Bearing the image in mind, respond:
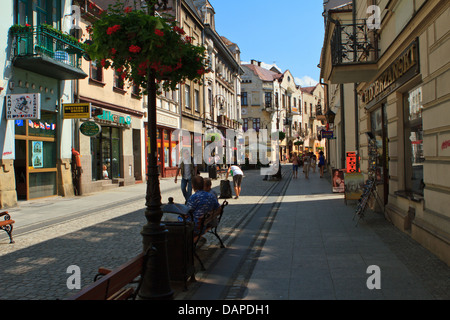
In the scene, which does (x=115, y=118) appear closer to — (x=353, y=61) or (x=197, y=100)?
(x=353, y=61)

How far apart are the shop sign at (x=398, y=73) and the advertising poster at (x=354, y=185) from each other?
2275mm

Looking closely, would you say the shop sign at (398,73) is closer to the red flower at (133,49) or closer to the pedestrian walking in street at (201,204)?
the pedestrian walking in street at (201,204)

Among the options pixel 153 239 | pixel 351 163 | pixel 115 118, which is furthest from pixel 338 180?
pixel 153 239

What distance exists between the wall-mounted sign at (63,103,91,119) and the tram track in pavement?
844 cm

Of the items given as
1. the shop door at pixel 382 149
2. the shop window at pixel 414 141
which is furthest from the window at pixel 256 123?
the shop window at pixel 414 141

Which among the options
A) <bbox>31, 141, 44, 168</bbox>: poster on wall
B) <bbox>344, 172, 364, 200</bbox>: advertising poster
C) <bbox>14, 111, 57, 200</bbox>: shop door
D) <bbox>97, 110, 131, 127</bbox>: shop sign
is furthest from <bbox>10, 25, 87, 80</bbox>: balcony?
<bbox>344, 172, 364, 200</bbox>: advertising poster

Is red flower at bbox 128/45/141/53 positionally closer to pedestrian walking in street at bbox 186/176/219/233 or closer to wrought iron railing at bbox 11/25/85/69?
pedestrian walking in street at bbox 186/176/219/233

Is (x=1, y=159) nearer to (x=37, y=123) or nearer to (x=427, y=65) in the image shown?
(x=37, y=123)

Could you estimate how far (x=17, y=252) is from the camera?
6.90 meters

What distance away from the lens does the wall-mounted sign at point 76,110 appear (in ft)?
50.5

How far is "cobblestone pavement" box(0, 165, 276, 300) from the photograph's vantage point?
5.13 metres

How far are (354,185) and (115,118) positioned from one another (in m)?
12.7

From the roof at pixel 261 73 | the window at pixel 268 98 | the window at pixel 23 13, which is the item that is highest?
the roof at pixel 261 73

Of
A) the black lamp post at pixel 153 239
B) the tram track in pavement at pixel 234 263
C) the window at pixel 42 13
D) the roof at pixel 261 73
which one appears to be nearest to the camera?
the black lamp post at pixel 153 239
